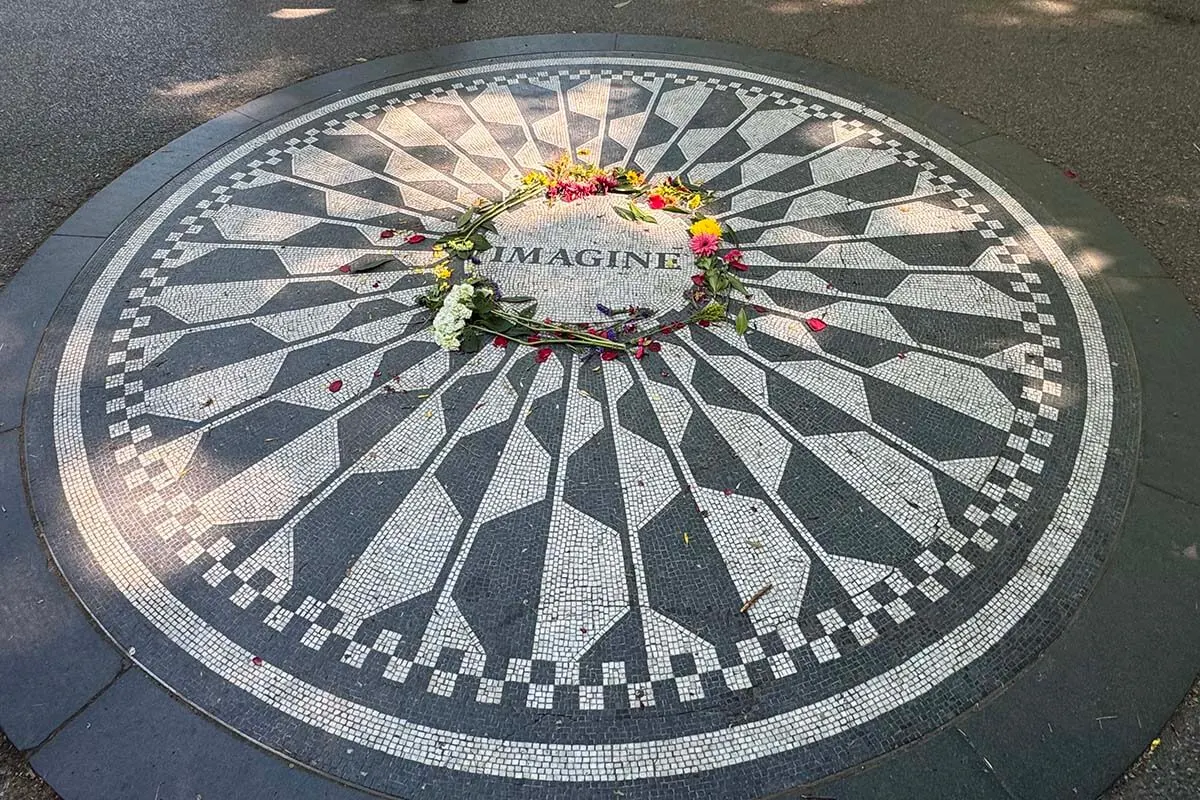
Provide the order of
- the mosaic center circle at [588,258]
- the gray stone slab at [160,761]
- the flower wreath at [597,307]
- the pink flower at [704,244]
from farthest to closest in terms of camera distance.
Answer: the pink flower at [704,244] → the mosaic center circle at [588,258] → the flower wreath at [597,307] → the gray stone slab at [160,761]

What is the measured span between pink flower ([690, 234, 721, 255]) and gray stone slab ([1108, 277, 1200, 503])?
9.91 ft

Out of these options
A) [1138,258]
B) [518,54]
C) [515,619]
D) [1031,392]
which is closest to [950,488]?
[1031,392]

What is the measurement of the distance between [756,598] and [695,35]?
23.8ft

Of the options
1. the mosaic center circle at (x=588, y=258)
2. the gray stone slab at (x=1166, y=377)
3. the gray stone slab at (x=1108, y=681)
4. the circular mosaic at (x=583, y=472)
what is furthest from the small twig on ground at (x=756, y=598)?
the gray stone slab at (x=1166, y=377)

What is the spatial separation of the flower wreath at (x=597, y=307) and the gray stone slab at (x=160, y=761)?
2796mm

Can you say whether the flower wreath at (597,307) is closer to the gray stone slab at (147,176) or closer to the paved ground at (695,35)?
the gray stone slab at (147,176)

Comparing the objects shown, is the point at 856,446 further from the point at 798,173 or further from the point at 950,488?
the point at 798,173

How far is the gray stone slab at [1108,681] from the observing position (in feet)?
11.3

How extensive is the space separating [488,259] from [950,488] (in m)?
3.79

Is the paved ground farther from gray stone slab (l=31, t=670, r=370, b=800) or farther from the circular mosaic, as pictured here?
gray stone slab (l=31, t=670, r=370, b=800)

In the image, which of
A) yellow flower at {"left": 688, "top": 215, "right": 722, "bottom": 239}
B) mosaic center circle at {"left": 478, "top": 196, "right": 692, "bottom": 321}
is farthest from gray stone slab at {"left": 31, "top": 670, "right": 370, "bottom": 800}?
yellow flower at {"left": 688, "top": 215, "right": 722, "bottom": 239}

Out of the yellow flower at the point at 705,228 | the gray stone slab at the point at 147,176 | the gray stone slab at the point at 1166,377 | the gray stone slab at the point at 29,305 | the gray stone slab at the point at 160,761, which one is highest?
the gray stone slab at the point at 147,176

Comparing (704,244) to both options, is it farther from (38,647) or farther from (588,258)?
(38,647)

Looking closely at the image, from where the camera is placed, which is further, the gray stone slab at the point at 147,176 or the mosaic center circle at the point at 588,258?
the gray stone slab at the point at 147,176
